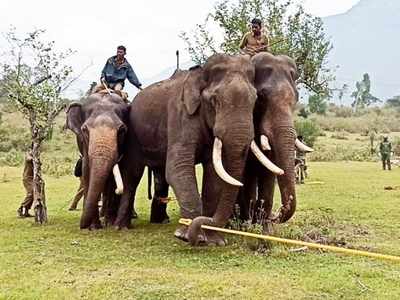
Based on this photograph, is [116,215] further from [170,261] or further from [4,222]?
[170,261]

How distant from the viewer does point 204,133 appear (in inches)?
429

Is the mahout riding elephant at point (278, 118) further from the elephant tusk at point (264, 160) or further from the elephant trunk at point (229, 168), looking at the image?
the elephant trunk at point (229, 168)

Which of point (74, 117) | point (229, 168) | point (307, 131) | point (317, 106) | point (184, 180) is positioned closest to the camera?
point (229, 168)

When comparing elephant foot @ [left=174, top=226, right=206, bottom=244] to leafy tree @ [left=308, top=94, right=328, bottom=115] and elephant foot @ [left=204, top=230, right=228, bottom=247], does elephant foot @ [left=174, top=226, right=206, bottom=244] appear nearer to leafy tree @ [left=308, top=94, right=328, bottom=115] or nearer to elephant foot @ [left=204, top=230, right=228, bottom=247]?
elephant foot @ [left=204, top=230, right=228, bottom=247]

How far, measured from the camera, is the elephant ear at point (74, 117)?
43.9 feet

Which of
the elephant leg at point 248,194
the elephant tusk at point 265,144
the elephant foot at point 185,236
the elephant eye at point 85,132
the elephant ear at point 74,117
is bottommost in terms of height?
the elephant foot at point 185,236

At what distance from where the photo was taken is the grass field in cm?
786

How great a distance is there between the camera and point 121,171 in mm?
13469

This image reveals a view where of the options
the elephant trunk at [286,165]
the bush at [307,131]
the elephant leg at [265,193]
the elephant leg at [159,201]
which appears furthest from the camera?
the bush at [307,131]

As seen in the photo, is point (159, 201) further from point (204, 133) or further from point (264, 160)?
point (264, 160)

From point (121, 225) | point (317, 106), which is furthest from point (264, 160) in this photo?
point (317, 106)

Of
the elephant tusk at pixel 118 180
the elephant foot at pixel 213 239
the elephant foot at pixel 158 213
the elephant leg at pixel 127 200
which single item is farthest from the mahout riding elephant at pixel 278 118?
the elephant foot at pixel 158 213

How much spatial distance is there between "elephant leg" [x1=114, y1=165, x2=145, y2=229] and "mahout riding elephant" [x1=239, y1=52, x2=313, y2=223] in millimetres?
2768

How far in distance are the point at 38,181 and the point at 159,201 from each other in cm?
238
